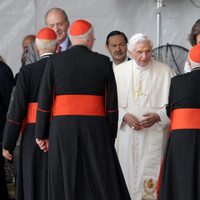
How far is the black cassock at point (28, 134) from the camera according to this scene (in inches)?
251

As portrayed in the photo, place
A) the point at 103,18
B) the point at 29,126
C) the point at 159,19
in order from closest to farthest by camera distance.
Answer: the point at 29,126 → the point at 159,19 → the point at 103,18

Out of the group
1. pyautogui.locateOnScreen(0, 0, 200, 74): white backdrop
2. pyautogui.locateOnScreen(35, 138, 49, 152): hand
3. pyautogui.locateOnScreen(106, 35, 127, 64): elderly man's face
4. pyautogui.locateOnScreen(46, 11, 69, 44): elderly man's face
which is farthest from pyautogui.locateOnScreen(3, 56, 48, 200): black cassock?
pyautogui.locateOnScreen(0, 0, 200, 74): white backdrop

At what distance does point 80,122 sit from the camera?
5.95 metres

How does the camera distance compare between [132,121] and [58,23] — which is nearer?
[132,121]

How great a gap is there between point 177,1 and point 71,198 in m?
3.24

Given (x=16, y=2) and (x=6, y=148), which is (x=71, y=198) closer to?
(x=6, y=148)

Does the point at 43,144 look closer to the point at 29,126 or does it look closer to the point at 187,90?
the point at 29,126

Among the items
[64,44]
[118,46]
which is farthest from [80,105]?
[118,46]

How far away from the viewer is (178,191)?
20.2ft

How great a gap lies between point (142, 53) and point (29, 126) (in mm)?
1389

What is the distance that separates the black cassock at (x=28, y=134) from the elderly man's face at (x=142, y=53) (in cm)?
109

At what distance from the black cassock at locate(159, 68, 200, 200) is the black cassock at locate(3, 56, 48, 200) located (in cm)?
114

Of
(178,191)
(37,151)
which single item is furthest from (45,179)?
(178,191)

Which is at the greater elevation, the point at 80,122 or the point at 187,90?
the point at 187,90
